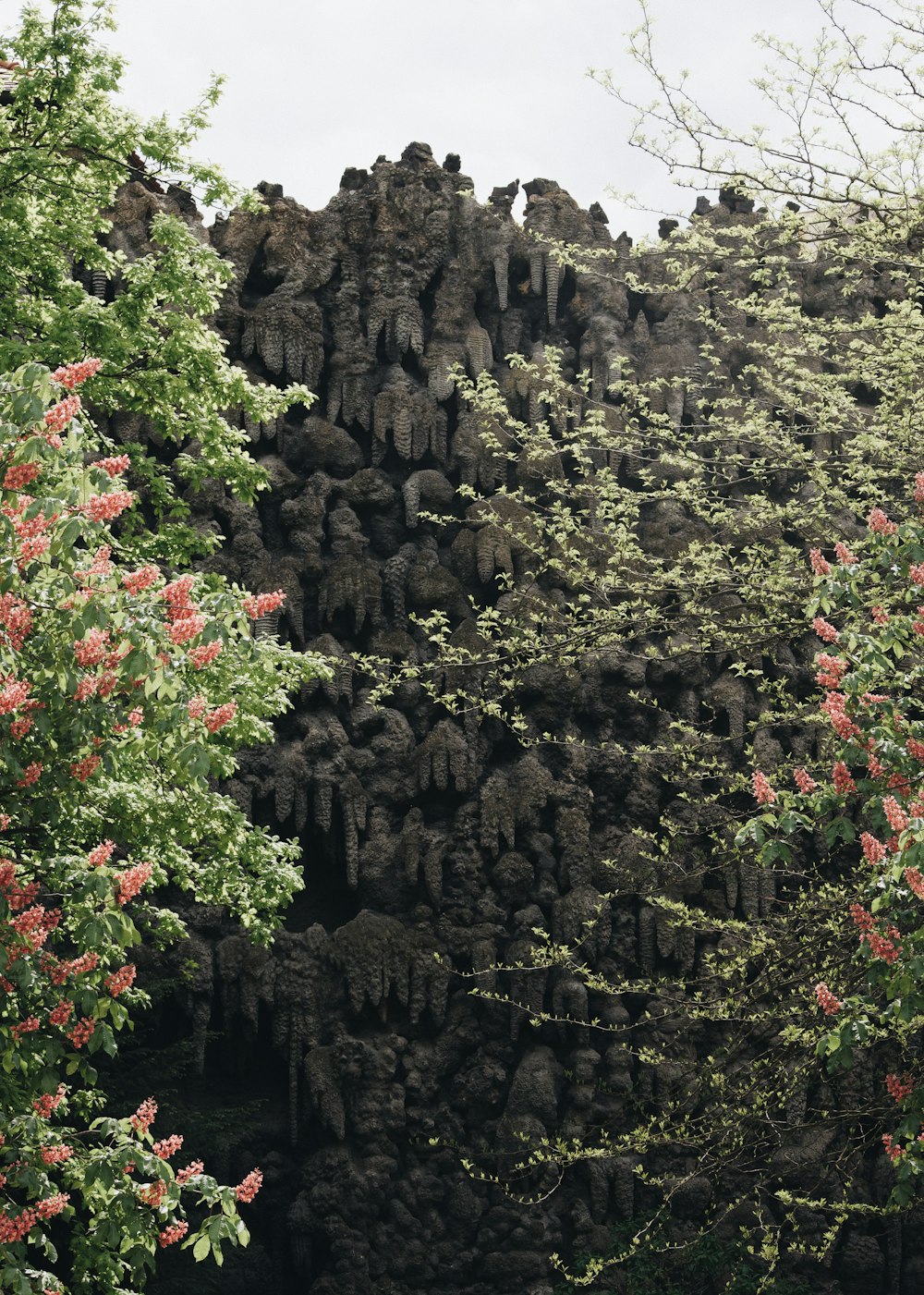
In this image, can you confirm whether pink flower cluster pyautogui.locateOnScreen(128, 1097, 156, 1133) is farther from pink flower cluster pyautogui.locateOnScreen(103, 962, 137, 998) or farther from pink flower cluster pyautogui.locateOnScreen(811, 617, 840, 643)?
pink flower cluster pyautogui.locateOnScreen(811, 617, 840, 643)

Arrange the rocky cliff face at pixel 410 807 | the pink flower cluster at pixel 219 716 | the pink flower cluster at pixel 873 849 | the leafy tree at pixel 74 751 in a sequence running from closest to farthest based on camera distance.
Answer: the leafy tree at pixel 74 751, the pink flower cluster at pixel 873 849, the pink flower cluster at pixel 219 716, the rocky cliff face at pixel 410 807

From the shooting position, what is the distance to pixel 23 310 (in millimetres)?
9266

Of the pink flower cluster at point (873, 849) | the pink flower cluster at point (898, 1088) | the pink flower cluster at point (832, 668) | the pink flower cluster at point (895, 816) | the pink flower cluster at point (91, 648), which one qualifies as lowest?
the pink flower cluster at point (898, 1088)

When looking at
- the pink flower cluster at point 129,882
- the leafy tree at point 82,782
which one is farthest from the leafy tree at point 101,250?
the pink flower cluster at point 129,882

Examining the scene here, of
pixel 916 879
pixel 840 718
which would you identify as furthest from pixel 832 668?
pixel 916 879

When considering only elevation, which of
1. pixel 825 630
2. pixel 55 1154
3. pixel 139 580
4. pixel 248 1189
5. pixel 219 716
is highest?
pixel 139 580

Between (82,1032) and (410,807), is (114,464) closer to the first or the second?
(82,1032)

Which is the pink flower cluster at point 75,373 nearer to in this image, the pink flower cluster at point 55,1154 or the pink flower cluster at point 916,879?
the pink flower cluster at point 55,1154

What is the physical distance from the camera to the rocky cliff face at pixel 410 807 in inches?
544

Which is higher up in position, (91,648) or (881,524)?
(881,524)

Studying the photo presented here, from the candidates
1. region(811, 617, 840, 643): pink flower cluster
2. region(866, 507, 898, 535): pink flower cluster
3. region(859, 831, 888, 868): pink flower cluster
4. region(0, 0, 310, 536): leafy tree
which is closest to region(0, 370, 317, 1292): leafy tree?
region(811, 617, 840, 643): pink flower cluster

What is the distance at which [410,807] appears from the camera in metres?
15.4

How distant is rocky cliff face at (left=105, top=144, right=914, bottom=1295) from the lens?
13.8 metres

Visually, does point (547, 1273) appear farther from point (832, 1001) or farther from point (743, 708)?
point (832, 1001)
